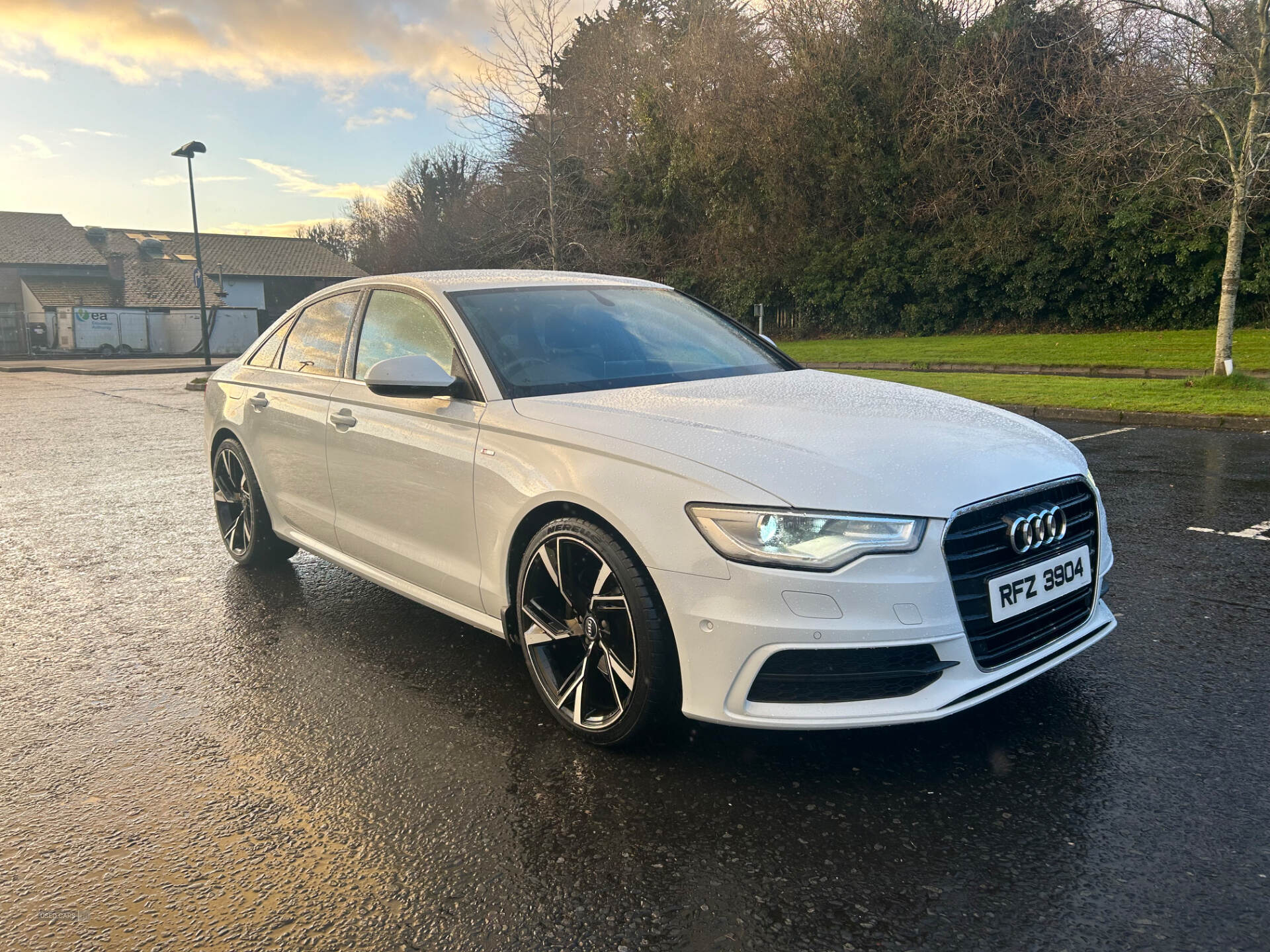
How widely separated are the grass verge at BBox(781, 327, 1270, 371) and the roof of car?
1575cm

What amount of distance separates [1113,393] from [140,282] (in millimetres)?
58606

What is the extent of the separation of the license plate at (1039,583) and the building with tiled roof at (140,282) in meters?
50.0

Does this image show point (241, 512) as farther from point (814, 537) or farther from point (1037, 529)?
point (1037, 529)

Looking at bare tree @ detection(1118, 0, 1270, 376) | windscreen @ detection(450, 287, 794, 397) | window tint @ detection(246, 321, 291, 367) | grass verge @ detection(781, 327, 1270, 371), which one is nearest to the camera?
windscreen @ detection(450, 287, 794, 397)

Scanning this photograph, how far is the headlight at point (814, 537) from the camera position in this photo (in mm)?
2668

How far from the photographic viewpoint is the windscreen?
3775 mm

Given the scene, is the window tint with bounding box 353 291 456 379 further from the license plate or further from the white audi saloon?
the license plate

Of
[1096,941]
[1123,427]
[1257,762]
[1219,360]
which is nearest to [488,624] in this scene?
[1096,941]

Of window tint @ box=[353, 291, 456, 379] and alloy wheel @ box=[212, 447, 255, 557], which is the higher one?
window tint @ box=[353, 291, 456, 379]

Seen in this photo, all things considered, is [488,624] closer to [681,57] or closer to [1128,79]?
[1128,79]

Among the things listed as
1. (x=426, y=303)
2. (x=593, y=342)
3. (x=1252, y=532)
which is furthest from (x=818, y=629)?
(x=1252, y=532)

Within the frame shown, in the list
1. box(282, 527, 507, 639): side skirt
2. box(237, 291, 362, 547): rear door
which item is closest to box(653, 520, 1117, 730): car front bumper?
box(282, 527, 507, 639): side skirt

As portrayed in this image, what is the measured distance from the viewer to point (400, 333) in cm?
422

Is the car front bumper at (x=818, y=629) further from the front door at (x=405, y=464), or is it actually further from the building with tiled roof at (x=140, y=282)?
the building with tiled roof at (x=140, y=282)
